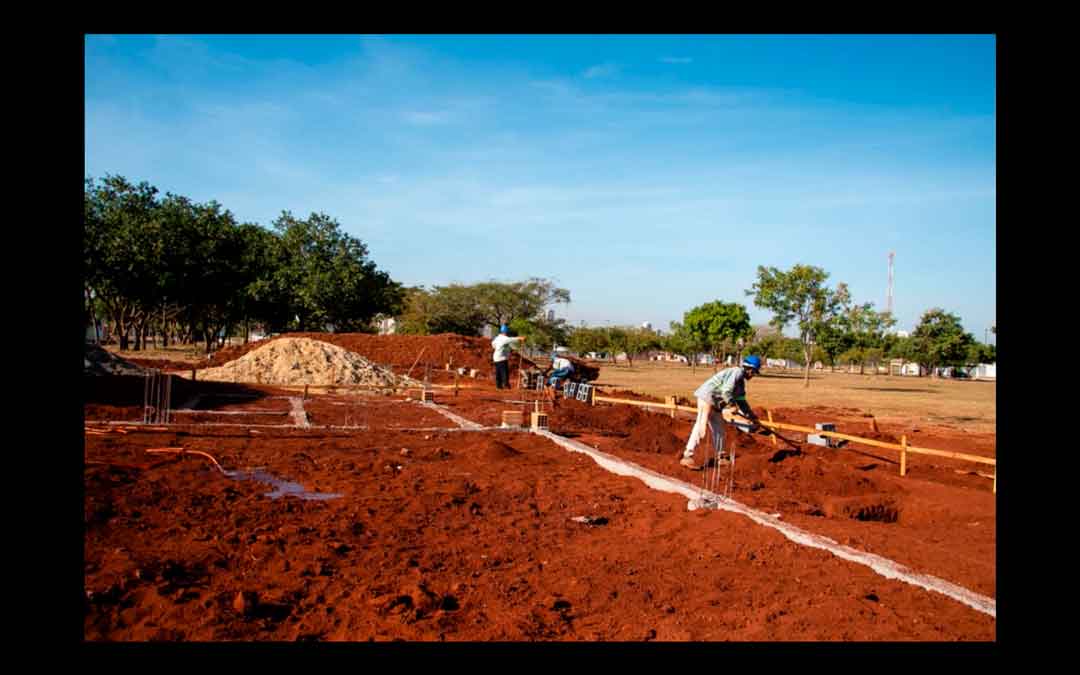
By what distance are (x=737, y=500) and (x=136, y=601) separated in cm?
514

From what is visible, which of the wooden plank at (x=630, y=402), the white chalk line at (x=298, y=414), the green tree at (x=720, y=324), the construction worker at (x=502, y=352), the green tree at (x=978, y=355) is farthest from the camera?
the green tree at (x=978, y=355)

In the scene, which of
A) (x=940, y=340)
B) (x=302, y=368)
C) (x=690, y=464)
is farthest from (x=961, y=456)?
(x=940, y=340)

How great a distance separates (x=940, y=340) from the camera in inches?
2238

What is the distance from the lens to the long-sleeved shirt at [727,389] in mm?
8383

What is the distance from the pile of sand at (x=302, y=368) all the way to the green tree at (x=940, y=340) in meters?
49.7

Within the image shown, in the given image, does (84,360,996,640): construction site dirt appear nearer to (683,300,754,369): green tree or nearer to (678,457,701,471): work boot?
(678,457,701,471): work boot

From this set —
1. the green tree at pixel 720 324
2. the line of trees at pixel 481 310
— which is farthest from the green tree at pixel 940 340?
the line of trees at pixel 481 310

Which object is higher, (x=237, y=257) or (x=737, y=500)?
(x=237, y=257)

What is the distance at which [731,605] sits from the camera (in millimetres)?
4008

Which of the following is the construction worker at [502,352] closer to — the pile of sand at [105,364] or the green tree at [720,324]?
the pile of sand at [105,364]
